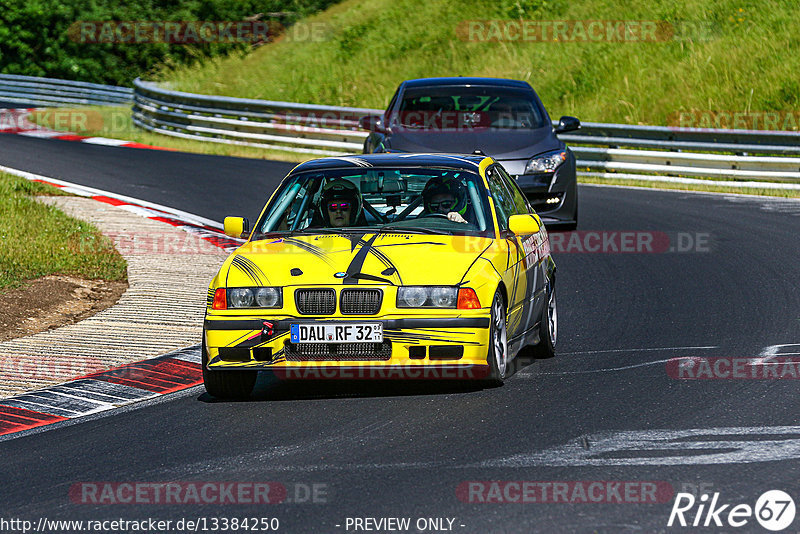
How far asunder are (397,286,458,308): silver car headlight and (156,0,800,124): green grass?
19878 mm

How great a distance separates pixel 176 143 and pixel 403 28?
36.3 ft

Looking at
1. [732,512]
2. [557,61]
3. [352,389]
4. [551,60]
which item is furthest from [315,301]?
[551,60]

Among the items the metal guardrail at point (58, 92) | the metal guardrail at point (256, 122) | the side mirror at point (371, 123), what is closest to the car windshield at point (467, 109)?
the side mirror at point (371, 123)

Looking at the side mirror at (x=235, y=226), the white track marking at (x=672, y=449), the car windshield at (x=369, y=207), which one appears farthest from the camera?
the side mirror at (x=235, y=226)

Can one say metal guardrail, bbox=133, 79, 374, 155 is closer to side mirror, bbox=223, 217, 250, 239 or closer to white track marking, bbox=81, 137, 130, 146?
white track marking, bbox=81, 137, 130, 146

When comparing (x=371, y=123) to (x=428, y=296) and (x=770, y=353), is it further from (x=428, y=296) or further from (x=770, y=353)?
(x=428, y=296)

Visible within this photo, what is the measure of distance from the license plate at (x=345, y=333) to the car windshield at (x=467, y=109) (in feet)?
27.8

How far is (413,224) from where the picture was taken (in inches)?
348

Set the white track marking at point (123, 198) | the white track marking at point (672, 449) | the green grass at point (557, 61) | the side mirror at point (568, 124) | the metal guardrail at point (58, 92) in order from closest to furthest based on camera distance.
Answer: the white track marking at point (672, 449), the side mirror at point (568, 124), the white track marking at point (123, 198), the green grass at point (557, 61), the metal guardrail at point (58, 92)

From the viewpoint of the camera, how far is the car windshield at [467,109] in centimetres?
1617

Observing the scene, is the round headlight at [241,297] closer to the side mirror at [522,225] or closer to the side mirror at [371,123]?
the side mirror at [522,225]

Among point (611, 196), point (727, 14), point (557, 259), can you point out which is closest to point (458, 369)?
point (557, 259)

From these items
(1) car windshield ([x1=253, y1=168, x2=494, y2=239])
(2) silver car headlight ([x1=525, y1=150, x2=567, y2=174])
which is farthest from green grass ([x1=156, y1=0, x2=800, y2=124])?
(1) car windshield ([x1=253, y1=168, x2=494, y2=239])

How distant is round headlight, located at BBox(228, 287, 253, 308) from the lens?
7961mm
